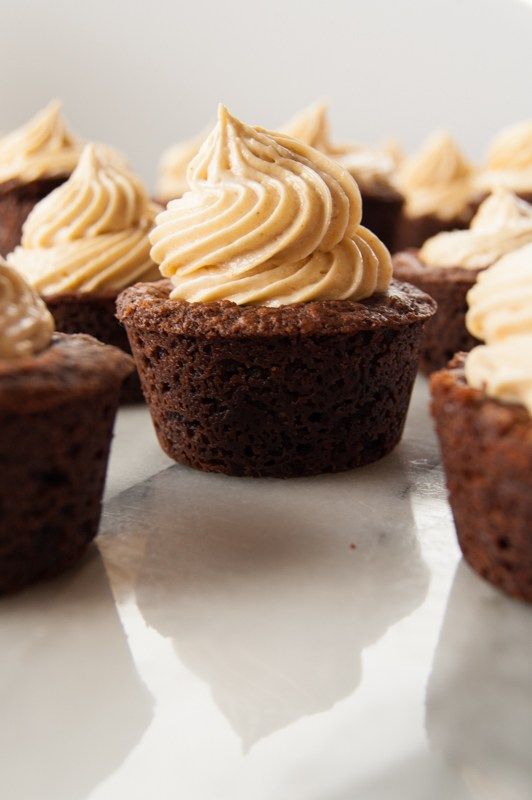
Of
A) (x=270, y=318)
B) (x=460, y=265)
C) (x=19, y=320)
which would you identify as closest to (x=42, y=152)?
(x=460, y=265)

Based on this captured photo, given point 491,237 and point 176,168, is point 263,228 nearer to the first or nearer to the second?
point 491,237

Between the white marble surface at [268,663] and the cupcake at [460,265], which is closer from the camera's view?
the white marble surface at [268,663]

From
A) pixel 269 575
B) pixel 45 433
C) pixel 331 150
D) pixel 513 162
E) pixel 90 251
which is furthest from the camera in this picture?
pixel 513 162

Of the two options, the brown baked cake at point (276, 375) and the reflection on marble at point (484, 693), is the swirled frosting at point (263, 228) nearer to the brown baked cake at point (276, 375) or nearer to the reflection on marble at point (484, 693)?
the brown baked cake at point (276, 375)

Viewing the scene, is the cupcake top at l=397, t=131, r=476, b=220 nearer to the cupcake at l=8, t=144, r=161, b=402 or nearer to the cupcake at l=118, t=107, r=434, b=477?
the cupcake at l=8, t=144, r=161, b=402

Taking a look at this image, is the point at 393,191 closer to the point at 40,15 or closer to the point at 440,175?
the point at 440,175

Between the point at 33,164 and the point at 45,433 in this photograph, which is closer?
the point at 45,433

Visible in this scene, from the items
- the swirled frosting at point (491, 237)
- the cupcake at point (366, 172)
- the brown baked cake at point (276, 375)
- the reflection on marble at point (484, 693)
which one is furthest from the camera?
the cupcake at point (366, 172)

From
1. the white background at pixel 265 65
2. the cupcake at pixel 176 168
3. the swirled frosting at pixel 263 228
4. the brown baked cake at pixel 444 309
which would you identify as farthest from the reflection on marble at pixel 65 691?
the white background at pixel 265 65
